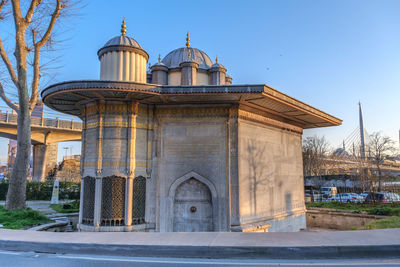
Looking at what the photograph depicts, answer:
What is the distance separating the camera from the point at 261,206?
43.8ft

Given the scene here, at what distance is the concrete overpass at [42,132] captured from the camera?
129ft

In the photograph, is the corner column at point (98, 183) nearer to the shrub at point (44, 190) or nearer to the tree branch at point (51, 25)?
the tree branch at point (51, 25)

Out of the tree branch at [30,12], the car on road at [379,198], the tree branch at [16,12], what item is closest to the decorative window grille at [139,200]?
the tree branch at [30,12]

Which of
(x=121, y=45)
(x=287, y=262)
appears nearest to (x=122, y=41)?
(x=121, y=45)

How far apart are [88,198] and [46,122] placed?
3505 cm

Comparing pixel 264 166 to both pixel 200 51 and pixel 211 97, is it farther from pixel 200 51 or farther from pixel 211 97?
pixel 200 51

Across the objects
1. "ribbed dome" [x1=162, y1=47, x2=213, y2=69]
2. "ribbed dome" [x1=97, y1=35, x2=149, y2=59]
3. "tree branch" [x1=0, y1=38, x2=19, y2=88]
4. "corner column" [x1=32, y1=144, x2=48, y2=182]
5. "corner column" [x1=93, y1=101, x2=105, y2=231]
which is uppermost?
"ribbed dome" [x1=162, y1=47, x2=213, y2=69]

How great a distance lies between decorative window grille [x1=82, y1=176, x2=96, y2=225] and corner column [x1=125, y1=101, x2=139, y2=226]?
1413 mm

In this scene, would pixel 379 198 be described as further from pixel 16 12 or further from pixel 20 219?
pixel 16 12

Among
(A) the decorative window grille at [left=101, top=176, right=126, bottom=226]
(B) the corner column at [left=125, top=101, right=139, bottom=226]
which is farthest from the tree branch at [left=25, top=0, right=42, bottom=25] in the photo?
(A) the decorative window grille at [left=101, top=176, right=126, bottom=226]

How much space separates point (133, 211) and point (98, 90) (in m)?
4.81

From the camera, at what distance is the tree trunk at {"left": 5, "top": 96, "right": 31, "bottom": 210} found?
12.7m

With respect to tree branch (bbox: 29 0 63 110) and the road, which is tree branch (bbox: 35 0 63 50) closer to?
tree branch (bbox: 29 0 63 110)

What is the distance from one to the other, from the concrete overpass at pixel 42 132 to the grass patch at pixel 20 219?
31.6 meters
